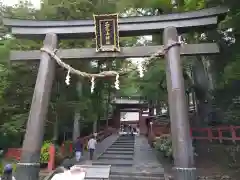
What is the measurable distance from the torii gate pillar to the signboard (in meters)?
1.86

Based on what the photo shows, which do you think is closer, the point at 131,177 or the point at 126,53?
the point at 126,53

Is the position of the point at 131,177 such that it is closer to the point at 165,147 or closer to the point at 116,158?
the point at 116,158

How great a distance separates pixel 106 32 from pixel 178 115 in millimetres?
4111

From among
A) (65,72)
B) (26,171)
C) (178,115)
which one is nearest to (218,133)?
(178,115)

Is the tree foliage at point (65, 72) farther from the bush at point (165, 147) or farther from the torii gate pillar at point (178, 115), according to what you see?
the bush at point (165, 147)

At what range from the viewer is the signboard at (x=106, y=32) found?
912 centimetres

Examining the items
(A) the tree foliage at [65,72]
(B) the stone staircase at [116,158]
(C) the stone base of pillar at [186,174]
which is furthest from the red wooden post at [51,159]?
(C) the stone base of pillar at [186,174]

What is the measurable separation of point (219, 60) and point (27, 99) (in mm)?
11114

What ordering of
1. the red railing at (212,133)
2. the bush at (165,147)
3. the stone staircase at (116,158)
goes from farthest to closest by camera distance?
the bush at (165,147), the stone staircase at (116,158), the red railing at (212,133)

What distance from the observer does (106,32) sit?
925 centimetres

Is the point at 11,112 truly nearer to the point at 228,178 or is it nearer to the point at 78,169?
the point at 228,178

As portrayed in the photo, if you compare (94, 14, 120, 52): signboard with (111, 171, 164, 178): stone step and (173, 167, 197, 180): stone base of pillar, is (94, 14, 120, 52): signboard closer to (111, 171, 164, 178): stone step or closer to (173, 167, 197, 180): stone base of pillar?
(173, 167, 197, 180): stone base of pillar

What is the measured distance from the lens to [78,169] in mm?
3074

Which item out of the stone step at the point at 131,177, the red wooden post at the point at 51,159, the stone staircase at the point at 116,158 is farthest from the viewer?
the stone staircase at the point at 116,158
